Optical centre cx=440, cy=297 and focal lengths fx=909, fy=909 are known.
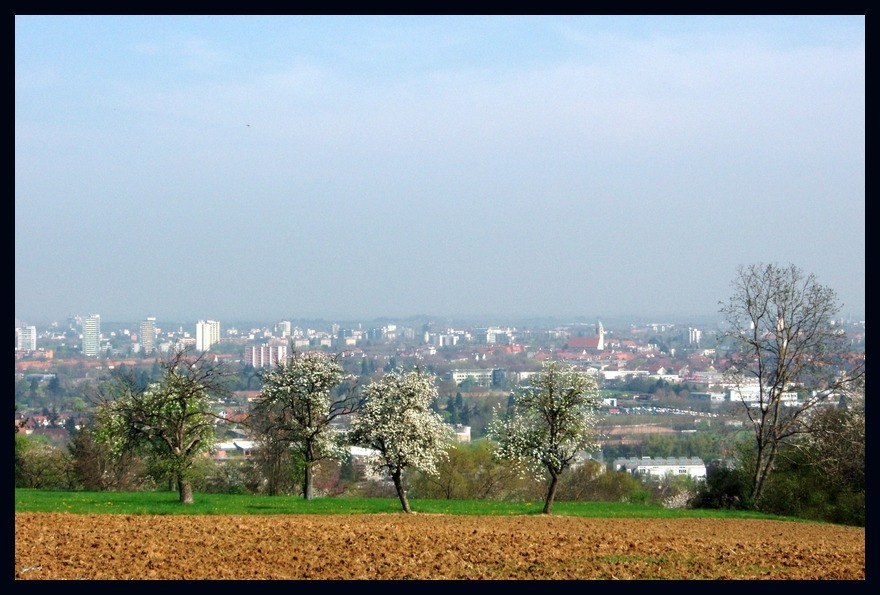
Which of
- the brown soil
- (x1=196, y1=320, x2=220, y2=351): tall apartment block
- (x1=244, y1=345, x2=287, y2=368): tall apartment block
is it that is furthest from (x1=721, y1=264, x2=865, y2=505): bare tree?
(x1=196, y1=320, x2=220, y2=351): tall apartment block

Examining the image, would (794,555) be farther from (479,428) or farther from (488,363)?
(488,363)

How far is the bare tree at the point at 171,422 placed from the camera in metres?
32.3

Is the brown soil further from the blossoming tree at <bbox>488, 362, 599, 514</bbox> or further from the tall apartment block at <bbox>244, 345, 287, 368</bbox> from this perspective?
→ the tall apartment block at <bbox>244, 345, 287, 368</bbox>

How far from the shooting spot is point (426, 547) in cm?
1870

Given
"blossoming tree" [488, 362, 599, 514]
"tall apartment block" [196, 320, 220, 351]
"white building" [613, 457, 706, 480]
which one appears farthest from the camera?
"tall apartment block" [196, 320, 220, 351]

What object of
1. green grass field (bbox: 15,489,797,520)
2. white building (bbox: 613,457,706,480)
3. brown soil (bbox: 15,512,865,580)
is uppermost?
brown soil (bbox: 15,512,865,580)

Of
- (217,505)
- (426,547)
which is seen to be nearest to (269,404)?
(217,505)

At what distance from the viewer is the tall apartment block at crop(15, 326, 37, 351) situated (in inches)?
5209

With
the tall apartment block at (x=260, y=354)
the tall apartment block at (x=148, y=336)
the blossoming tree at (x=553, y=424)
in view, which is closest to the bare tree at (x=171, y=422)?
the blossoming tree at (x=553, y=424)

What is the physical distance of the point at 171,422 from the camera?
32.7 m

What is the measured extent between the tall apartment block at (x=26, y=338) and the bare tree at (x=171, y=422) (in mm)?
108491

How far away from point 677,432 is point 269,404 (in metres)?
50.6

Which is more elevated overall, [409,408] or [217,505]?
[409,408]

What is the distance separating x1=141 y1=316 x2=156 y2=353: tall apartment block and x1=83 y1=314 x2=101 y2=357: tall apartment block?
249 inches
